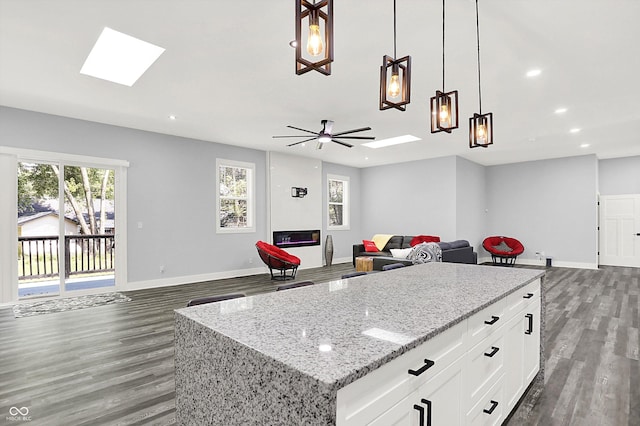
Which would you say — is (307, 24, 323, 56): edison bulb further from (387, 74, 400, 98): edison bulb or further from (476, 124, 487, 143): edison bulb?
(476, 124, 487, 143): edison bulb

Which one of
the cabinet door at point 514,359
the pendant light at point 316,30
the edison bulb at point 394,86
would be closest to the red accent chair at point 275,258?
the cabinet door at point 514,359

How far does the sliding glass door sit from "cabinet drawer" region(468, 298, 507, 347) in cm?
603

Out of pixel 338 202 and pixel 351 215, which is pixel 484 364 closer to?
pixel 338 202

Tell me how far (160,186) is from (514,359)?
618 cm

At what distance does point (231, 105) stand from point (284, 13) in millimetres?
2336

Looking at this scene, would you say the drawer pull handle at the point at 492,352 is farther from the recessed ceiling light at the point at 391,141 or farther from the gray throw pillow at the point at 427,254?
the recessed ceiling light at the point at 391,141

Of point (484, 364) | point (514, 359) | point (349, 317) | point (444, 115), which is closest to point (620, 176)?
point (444, 115)

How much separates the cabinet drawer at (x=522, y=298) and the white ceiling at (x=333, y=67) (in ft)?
6.97

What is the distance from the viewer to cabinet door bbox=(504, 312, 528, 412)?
6.35ft

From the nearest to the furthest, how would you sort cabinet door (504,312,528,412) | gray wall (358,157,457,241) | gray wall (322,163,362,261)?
cabinet door (504,312,528,412) → gray wall (358,157,457,241) → gray wall (322,163,362,261)

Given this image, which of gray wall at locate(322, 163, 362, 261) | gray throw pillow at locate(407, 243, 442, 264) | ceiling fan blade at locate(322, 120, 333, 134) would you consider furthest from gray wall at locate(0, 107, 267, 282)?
gray throw pillow at locate(407, 243, 442, 264)

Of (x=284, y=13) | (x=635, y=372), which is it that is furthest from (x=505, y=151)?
(x=284, y=13)

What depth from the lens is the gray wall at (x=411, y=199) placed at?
8.52 metres

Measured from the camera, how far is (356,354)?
96 centimetres
